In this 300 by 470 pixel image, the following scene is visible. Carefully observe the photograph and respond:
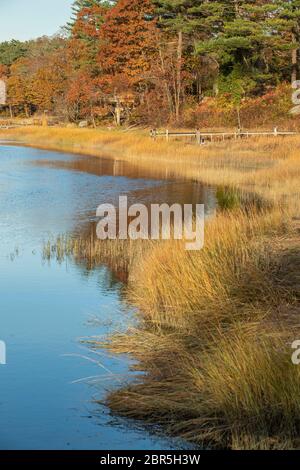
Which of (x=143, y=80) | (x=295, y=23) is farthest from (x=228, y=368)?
(x=143, y=80)

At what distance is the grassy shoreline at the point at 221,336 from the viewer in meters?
5.70

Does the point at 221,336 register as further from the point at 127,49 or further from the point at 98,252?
the point at 127,49

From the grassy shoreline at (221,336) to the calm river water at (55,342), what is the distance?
11.4 inches

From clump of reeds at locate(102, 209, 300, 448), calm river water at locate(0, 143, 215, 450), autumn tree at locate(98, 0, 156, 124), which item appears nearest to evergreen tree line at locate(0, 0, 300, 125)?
autumn tree at locate(98, 0, 156, 124)

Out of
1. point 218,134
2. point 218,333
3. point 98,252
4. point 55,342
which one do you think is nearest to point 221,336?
point 218,333

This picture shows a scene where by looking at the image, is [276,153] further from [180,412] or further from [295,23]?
[180,412]

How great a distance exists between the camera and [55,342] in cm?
847

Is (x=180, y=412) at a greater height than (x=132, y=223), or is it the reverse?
(x=132, y=223)

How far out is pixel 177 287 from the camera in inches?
366

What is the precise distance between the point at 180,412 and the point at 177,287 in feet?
11.1

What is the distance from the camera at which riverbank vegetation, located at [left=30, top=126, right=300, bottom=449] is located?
572 cm

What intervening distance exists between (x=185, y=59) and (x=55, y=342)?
42.7 metres

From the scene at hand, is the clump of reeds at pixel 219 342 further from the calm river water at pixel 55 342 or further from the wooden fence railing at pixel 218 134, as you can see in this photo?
the wooden fence railing at pixel 218 134

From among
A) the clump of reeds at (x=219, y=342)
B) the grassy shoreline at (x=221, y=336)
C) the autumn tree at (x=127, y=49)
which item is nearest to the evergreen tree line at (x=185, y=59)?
the autumn tree at (x=127, y=49)
